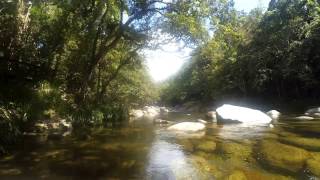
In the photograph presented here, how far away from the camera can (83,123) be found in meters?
20.9

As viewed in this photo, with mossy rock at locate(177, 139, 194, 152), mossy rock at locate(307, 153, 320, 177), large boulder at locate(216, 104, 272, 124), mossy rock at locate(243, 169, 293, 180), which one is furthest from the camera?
large boulder at locate(216, 104, 272, 124)

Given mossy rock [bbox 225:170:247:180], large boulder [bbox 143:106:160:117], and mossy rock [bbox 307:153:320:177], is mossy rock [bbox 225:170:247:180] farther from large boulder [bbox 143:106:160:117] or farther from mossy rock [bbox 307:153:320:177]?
large boulder [bbox 143:106:160:117]

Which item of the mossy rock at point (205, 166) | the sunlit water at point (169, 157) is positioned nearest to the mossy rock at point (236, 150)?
the sunlit water at point (169, 157)

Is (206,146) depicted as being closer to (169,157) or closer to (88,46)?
(169,157)

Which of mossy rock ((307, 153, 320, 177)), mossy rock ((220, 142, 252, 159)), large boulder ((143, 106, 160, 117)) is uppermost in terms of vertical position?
large boulder ((143, 106, 160, 117))

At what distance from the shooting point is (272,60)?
45.0 meters

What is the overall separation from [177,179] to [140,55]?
24.0 metres

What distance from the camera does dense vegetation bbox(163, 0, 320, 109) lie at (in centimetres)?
3962

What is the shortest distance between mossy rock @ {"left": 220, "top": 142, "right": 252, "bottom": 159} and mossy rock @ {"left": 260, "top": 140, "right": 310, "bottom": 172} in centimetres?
48

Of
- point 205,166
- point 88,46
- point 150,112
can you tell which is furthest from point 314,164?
point 150,112

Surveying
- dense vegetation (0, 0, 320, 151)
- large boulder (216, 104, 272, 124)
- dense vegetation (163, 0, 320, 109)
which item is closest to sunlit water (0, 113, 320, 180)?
dense vegetation (0, 0, 320, 151)

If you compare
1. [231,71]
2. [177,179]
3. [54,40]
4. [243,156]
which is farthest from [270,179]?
[231,71]

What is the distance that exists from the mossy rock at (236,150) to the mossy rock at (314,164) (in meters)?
1.81

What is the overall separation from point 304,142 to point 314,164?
13.3 feet
